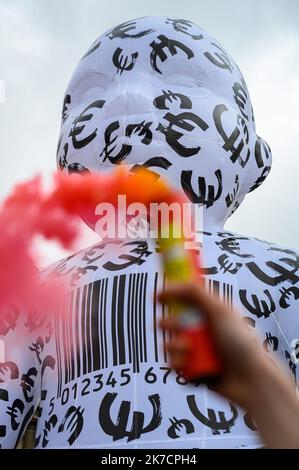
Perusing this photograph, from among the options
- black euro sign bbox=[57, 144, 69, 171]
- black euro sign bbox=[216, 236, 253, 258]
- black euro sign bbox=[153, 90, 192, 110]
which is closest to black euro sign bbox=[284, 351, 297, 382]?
black euro sign bbox=[216, 236, 253, 258]

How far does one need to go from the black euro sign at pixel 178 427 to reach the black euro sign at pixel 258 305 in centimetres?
45

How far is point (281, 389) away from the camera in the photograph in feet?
2.16

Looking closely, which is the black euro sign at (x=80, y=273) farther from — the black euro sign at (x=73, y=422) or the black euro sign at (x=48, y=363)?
the black euro sign at (x=73, y=422)

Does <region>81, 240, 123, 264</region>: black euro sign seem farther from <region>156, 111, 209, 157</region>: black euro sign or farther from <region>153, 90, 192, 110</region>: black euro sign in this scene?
<region>153, 90, 192, 110</region>: black euro sign

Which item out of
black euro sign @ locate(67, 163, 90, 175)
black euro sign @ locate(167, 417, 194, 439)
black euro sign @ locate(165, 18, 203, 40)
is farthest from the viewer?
black euro sign @ locate(165, 18, 203, 40)

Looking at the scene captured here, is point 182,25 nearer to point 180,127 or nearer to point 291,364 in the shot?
point 180,127

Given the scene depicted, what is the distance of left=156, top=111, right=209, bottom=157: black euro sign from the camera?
2.40 meters

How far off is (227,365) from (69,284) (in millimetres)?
1718

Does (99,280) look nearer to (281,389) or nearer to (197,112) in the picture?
(197,112)

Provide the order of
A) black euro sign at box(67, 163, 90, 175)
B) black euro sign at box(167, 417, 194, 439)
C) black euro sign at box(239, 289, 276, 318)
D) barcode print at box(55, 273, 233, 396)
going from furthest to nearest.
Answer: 1. black euro sign at box(67, 163, 90, 175)
2. black euro sign at box(239, 289, 276, 318)
3. barcode print at box(55, 273, 233, 396)
4. black euro sign at box(167, 417, 194, 439)

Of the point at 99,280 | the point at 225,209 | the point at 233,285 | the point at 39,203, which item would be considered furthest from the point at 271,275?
the point at 39,203

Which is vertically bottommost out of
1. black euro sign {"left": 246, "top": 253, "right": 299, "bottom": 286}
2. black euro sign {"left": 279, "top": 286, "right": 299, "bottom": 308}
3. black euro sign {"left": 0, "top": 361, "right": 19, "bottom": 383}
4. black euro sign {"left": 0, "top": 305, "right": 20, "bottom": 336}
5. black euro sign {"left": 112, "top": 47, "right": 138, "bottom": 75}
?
black euro sign {"left": 0, "top": 361, "right": 19, "bottom": 383}

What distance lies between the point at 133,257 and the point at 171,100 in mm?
603

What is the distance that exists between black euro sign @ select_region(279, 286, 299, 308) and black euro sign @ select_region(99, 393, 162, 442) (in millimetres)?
561
